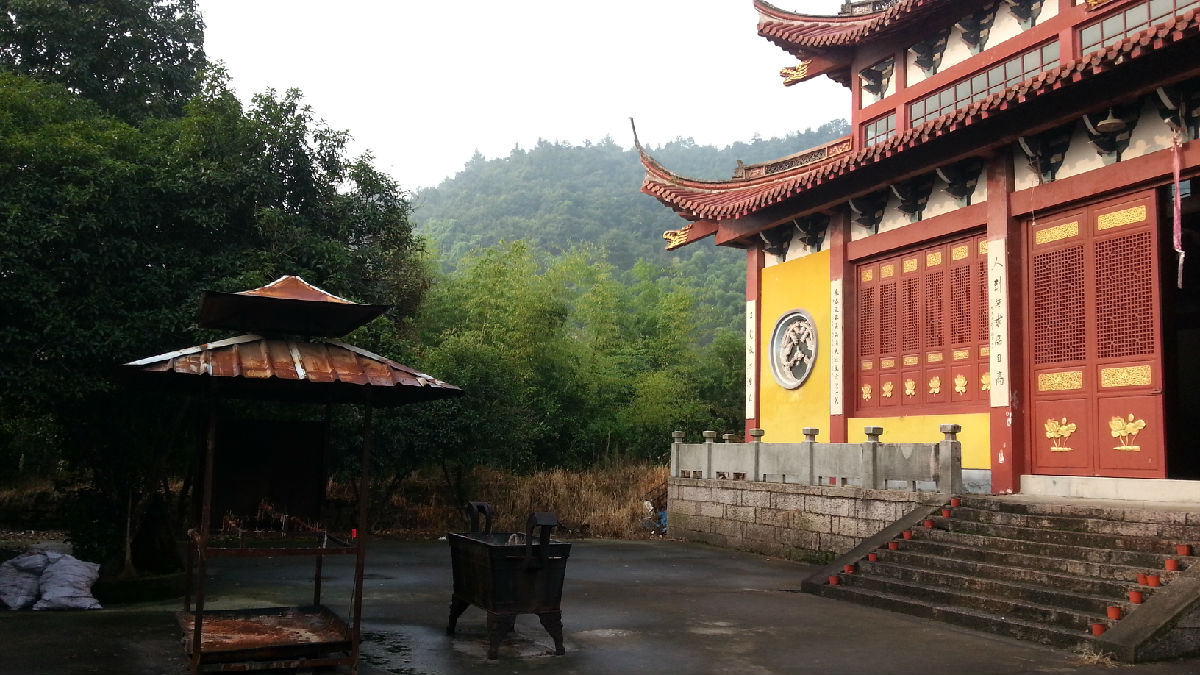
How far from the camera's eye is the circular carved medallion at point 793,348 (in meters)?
14.5

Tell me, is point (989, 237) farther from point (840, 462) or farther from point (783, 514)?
point (783, 514)

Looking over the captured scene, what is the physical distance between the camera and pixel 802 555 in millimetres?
12367

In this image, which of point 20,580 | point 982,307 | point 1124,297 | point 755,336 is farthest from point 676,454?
point 20,580

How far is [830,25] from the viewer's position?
14.6 m

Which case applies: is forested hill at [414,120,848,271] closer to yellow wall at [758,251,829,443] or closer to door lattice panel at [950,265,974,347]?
yellow wall at [758,251,829,443]

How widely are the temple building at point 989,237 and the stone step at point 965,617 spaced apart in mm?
3049

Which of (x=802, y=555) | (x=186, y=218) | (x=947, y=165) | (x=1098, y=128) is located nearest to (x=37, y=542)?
(x=186, y=218)

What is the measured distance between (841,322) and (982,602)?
6.46m

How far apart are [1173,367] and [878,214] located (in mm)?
4731

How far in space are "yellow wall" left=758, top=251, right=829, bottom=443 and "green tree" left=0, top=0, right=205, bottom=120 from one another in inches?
450

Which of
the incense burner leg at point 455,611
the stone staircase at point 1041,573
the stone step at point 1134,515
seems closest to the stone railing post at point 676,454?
the stone staircase at point 1041,573

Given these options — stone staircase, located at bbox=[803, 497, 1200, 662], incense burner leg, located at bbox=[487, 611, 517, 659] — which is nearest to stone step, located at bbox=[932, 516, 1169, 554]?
stone staircase, located at bbox=[803, 497, 1200, 662]

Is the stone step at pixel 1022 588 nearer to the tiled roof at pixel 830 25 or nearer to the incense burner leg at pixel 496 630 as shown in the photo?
the incense burner leg at pixel 496 630

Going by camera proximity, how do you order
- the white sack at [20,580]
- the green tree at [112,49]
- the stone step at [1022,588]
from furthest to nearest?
the green tree at [112,49] < the white sack at [20,580] < the stone step at [1022,588]
